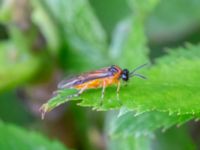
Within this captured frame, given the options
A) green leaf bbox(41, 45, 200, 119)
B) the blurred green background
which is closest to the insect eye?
green leaf bbox(41, 45, 200, 119)

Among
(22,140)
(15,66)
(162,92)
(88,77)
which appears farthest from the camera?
(15,66)

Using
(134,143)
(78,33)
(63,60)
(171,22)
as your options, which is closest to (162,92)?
(134,143)

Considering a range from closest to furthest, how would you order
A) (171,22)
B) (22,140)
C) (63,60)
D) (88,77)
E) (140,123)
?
(140,123) → (88,77) → (22,140) → (63,60) → (171,22)

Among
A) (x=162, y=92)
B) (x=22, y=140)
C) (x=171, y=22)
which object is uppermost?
(x=171, y=22)

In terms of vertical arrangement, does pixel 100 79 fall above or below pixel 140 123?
above

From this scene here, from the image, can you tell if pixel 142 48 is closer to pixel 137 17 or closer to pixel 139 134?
pixel 137 17

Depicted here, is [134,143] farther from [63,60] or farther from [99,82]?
[63,60]

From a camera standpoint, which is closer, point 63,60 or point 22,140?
point 22,140

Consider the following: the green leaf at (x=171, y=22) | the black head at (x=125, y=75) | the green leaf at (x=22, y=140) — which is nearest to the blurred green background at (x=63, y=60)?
the green leaf at (x=22, y=140)
